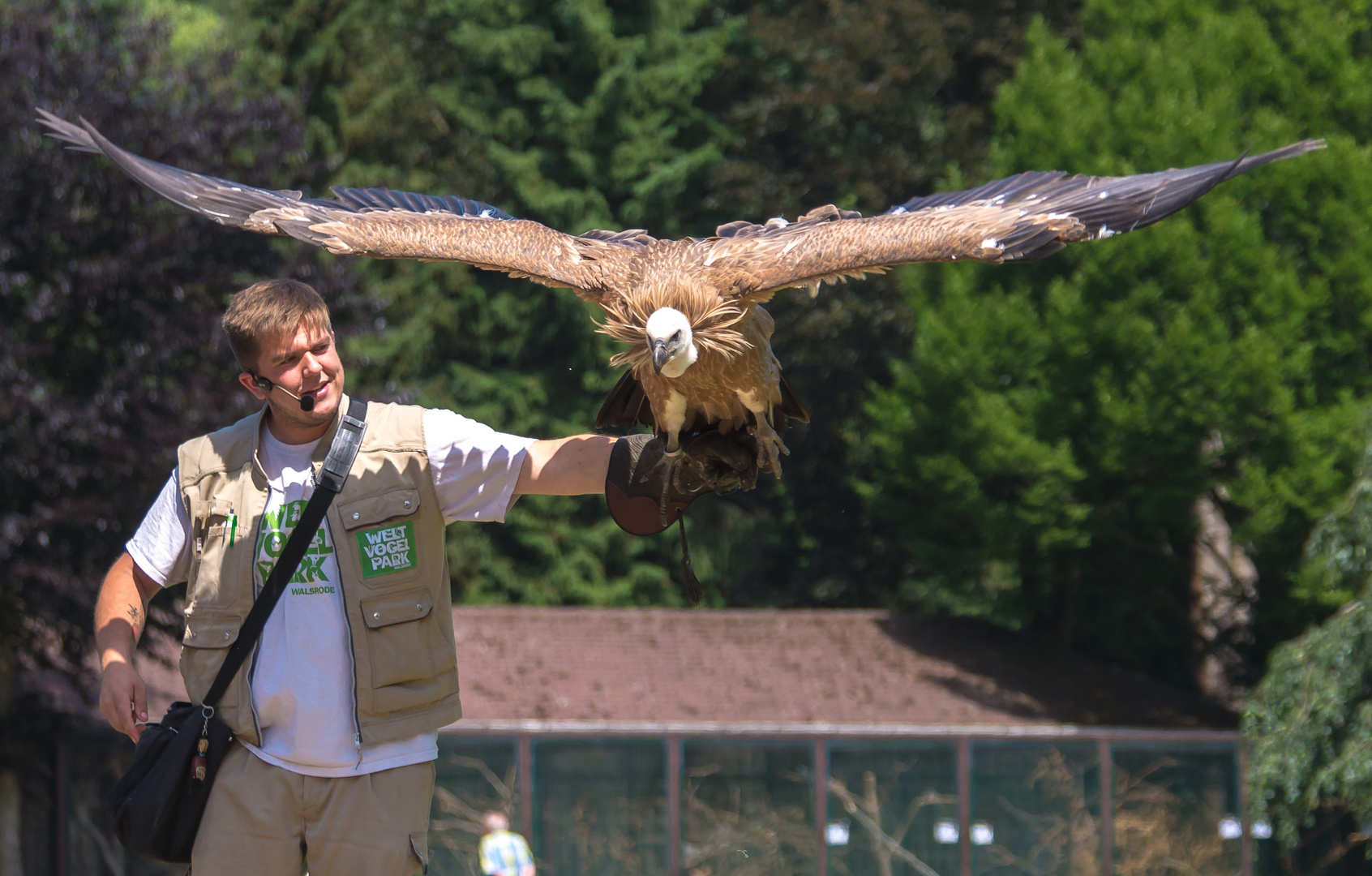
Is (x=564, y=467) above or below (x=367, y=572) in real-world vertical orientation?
above

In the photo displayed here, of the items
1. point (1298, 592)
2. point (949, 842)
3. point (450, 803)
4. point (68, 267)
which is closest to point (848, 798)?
point (949, 842)

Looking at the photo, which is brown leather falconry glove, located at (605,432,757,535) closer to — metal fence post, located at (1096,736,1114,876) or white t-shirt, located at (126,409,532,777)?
white t-shirt, located at (126,409,532,777)

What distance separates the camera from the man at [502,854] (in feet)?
39.8

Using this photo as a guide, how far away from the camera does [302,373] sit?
3.36 m

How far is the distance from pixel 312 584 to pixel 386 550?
0.17m

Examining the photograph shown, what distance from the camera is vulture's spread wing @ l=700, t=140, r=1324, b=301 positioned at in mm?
5012

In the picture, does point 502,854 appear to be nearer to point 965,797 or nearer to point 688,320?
point 965,797

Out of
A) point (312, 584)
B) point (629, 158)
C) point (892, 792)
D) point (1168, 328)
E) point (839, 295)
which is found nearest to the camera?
point (312, 584)

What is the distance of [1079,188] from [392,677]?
11.4 ft

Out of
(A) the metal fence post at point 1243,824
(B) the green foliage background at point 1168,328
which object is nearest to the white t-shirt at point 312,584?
(A) the metal fence post at point 1243,824

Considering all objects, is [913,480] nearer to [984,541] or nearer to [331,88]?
[984,541]

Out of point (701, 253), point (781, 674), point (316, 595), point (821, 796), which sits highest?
point (781, 674)

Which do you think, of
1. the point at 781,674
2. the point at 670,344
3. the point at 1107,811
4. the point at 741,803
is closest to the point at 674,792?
the point at 741,803

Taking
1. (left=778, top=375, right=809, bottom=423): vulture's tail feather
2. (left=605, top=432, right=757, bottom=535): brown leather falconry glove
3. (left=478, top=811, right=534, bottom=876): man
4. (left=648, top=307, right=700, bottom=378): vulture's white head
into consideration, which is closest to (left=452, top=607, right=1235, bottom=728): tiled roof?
(left=478, top=811, right=534, bottom=876): man
